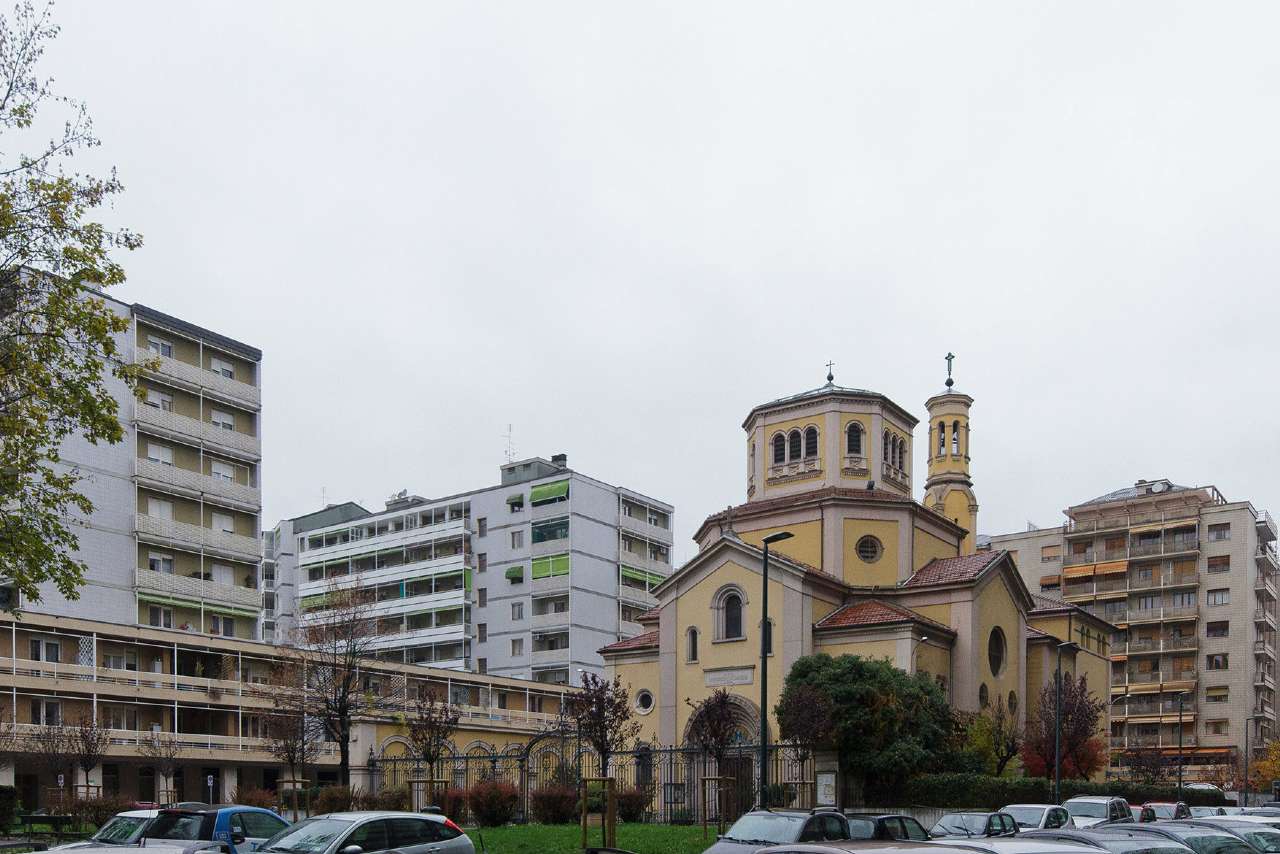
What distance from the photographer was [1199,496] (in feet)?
289

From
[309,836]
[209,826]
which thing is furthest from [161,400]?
[309,836]

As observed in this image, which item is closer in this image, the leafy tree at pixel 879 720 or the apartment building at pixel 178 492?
the leafy tree at pixel 879 720

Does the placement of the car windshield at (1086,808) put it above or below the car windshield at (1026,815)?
below

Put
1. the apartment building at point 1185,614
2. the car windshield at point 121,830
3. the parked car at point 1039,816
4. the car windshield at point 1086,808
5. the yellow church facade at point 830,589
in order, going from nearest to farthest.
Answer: the car windshield at point 121,830 → the parked car at point 1039,816 → the car windshield at point 1086,808 → the yellow church facade at point 830,589 → the apartment building at point 1185,614

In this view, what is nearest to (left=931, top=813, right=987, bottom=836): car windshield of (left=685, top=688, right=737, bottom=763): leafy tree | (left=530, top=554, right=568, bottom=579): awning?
(left=685, top=688, right=737, bottom=763): leafy tree

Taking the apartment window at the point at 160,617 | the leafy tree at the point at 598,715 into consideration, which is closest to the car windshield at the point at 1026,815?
the leafy tree at the point at 598,715

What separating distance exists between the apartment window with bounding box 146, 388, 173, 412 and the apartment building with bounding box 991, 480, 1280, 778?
6084cm

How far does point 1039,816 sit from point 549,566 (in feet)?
173

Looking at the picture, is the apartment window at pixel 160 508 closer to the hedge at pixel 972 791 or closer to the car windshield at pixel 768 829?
the hedge at pixel 972 791

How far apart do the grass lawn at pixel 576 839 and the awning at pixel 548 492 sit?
4516 centimetres

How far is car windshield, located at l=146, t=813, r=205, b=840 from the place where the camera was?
18922 millimetres

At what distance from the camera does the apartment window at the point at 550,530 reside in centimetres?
7844

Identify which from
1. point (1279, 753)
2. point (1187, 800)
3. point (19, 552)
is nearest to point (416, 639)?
point (1187, 800)

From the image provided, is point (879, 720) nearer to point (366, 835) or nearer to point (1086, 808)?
point (1086, 808)
